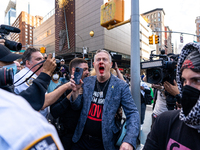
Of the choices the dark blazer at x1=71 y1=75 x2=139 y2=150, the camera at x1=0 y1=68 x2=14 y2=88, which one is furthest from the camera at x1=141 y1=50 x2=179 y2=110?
the camera at x1=0 y1=68 x2=14 y2=88

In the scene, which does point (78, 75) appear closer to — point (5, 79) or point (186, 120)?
point (5, 79)

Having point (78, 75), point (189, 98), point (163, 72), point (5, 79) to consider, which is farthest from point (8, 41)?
point (163, 72)

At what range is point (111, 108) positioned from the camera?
6.23ft

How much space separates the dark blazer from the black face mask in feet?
2.47

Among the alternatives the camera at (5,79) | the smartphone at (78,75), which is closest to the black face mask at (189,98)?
the camera at (5,79)

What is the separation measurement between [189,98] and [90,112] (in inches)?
51.6

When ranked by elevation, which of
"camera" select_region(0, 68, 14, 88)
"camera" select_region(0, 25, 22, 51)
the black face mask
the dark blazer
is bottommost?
the dark blazer

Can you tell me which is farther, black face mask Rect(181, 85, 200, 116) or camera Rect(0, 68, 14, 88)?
black face mask Rect(181, 85, 200, 116)

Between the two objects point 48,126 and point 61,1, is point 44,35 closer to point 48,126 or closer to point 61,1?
point 61,1

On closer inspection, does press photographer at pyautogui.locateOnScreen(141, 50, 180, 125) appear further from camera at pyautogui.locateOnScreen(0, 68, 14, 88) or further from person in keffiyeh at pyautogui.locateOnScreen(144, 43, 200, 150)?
camera at pyautogui.locateOnScreen(0, 68, 14, 88)

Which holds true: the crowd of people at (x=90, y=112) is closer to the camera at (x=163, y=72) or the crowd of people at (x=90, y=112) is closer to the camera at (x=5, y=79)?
the camera at (x=5, y=79)

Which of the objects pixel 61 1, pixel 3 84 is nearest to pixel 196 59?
pixel 3 84

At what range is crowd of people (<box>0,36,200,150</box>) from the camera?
1.37ft

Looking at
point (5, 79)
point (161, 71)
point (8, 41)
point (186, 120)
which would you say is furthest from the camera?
point (161, 71)
